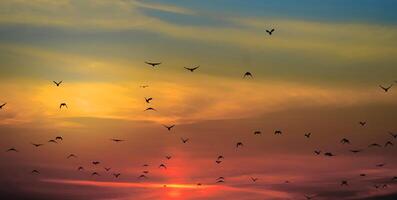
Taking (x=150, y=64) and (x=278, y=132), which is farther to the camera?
(x=278, y=132)

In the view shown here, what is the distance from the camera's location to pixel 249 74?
292ft

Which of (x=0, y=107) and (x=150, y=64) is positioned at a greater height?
(x=150, y=64)

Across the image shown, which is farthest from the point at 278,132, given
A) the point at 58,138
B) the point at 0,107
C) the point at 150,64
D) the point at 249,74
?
the point at 0,107

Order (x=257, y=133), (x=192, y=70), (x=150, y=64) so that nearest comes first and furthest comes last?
1. (x=150, y=64)
2. (x=192, y=70)
3. (x=257, y=133)

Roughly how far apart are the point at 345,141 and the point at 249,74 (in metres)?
79.6

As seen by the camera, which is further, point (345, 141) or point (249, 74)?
point (345, 141)

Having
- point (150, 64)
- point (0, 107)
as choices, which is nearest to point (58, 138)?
point (0, 107)

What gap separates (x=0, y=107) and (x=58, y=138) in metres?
32.5

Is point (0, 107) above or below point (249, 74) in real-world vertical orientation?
below

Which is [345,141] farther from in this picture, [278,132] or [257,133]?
[257,133]

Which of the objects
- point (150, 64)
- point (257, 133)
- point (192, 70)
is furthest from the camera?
point (257, 133)

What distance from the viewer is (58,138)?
389 ft

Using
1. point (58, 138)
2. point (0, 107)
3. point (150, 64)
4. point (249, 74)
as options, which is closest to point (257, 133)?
point (249, 74)

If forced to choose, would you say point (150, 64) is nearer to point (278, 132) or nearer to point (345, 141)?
point (278, 132)
